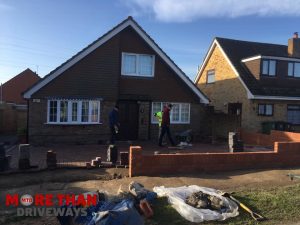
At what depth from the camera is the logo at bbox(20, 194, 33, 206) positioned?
671cm

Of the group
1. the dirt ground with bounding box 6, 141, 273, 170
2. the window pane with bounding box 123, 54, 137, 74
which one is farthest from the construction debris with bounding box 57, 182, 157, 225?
the window pane with bounding box 123, 54, 137, 74

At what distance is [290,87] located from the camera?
21.9 meters

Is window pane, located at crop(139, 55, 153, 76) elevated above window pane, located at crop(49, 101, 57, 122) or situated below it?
above

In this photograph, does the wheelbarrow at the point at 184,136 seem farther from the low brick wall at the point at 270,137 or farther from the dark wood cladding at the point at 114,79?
the low brick wall at the point at 270,137

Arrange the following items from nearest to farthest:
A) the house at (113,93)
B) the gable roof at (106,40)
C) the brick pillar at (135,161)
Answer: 1. the brick pillar at (135,161)
2. the gable roof at (106,40)
3. the house at (113,93)

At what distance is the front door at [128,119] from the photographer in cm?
1686

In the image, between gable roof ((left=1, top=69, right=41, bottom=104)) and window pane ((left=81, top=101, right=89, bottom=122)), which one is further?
gable roof ((left=1, top=69, right=41, bottom=104))

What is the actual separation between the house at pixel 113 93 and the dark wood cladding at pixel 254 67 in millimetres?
5190

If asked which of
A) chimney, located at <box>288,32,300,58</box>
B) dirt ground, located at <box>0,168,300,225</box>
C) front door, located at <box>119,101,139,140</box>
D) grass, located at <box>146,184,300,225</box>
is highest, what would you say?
chimney, located at <box>288,32,300,58</box>

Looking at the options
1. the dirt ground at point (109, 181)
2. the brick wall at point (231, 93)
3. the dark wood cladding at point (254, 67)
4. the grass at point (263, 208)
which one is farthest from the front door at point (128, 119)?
the grass at point (263, 208)

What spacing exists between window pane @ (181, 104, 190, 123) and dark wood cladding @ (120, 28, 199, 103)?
368mm

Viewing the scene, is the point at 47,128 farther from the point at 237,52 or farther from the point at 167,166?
the point at 237,52

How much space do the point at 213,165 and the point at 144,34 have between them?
912cm

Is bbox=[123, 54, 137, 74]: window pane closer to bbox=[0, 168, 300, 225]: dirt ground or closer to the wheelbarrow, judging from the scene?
the wheelbarrow
